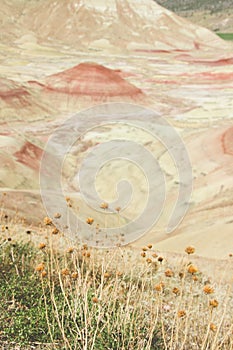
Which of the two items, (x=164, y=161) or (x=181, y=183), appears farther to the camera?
(x=164, y=161)

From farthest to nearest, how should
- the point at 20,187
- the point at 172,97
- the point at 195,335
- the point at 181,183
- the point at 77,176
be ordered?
the point at 172,97 → the point at 77,176 → the point at 181,183 → the point at 20,187 → the point at 195,335

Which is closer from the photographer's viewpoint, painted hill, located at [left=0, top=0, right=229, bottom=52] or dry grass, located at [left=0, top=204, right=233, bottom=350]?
dry grass, located at [left=0, top=204, right=233, bottom=350]

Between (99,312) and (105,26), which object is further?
(105,26)

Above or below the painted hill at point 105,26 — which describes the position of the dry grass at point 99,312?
below

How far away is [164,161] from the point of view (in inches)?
997

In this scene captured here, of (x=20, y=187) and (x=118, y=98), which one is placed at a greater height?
(x=118, y=98)

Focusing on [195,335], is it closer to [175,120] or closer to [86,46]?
[175,120]

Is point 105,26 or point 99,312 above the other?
point 105,26

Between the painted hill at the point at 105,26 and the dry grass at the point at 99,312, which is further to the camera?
the painted hill at the point at 105,26

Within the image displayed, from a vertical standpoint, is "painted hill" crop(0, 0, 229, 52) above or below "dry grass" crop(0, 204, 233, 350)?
above

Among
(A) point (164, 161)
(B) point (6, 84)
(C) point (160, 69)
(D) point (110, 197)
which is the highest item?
(C) point (160, 69)

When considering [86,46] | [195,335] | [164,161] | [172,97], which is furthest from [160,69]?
[195,335]

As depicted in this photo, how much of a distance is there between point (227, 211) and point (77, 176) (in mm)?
10536

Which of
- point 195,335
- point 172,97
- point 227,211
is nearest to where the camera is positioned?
point 195,335
